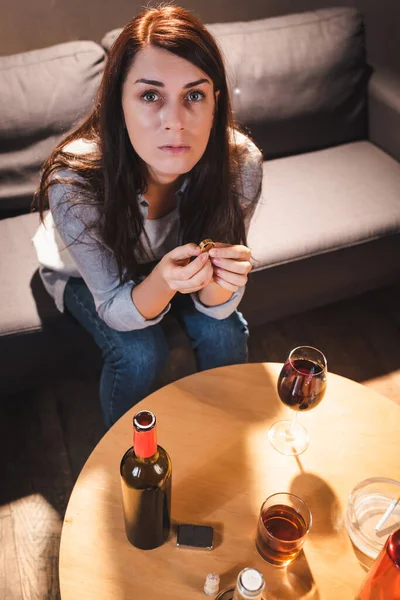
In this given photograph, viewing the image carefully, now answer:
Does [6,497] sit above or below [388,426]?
below

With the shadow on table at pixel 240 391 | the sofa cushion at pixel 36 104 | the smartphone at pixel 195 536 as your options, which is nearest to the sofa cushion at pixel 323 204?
the shadow on table at pixel 240 391

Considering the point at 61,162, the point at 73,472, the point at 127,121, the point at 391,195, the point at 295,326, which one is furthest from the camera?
the point at 295,326

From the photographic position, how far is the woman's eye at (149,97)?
3.82ft

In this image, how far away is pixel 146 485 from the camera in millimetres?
887

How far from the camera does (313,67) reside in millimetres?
2045

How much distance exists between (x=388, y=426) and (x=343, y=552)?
0.29m

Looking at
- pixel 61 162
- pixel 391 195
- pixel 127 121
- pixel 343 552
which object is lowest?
pixel 343 552

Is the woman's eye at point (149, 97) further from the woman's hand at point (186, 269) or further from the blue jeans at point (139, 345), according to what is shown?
the blue jeans at point (139, 345)

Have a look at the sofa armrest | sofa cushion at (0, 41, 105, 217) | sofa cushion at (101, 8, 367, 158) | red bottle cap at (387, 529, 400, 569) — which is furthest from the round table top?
the sofa armrest

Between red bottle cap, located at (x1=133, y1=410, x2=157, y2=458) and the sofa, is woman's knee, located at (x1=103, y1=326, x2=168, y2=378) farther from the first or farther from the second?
red bottle cap, located at (x1=133, y1=410, x2=157, y2=458)

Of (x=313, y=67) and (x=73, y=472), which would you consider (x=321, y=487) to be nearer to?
(x=73, y=472)

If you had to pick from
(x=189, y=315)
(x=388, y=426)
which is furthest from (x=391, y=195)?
(x=388, y=426)

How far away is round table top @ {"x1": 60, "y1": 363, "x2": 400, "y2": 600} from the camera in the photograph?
97 centimetres

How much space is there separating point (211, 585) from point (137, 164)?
2.87 ft
